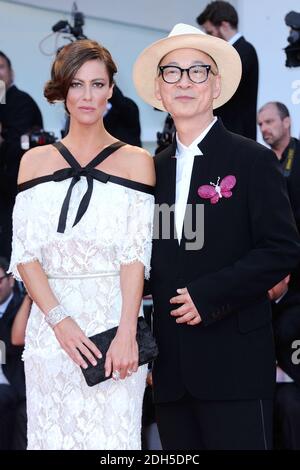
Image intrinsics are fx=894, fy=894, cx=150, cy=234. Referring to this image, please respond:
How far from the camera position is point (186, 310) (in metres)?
3.13

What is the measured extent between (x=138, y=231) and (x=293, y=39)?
274 centimetres

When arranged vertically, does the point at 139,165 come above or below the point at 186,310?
above

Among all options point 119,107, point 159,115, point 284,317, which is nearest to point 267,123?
point 119,107

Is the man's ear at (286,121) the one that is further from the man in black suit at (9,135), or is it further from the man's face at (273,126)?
the man in black suit at (9,135)

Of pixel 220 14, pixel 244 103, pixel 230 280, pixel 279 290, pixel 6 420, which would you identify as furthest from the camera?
pixel 220 14

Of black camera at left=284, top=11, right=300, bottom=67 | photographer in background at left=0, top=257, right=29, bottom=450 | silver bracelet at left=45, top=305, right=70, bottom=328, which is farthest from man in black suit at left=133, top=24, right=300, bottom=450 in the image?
photographer in background at left=0, top=257, right=29, bottom=450

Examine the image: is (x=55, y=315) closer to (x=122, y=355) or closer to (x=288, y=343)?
(x=122, y=355)

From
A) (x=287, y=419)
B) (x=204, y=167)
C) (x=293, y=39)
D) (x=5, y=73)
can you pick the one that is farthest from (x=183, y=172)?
(x=5, y=73)

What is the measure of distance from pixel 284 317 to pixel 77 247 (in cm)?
225

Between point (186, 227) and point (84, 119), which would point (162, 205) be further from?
point (84, 119)

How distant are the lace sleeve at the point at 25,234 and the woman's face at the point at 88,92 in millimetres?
349

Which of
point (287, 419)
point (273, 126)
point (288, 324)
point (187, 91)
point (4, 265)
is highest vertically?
point (273, 126)

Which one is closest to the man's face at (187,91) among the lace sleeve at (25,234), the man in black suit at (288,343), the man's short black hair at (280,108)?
the lace sleeve at (25,234)

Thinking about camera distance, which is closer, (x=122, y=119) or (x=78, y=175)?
(x=78, y=175)
